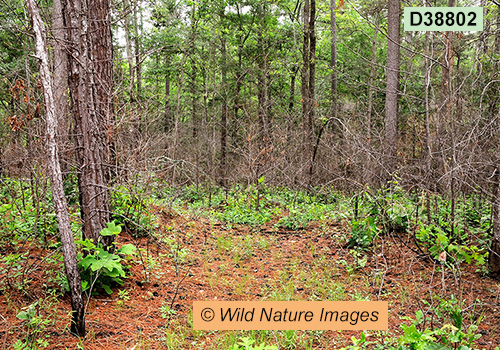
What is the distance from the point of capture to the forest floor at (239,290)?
329cm

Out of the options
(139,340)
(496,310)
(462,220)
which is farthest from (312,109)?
(139,340)

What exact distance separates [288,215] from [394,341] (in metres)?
5.47

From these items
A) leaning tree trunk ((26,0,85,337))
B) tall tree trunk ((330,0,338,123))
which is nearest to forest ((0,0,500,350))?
leaning tree trunk ((26,0,85,337))

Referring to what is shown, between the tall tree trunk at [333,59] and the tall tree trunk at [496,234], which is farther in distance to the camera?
the tall tree trunk at [333,59]

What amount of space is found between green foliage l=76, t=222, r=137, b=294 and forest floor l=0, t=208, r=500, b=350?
173 millimetres

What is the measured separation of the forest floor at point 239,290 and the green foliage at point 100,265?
173 millimetres

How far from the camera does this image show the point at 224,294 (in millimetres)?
4539

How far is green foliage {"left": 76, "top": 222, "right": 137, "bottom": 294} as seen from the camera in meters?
3.64

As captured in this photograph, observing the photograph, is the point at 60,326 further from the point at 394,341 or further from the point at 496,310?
the point at 496,310

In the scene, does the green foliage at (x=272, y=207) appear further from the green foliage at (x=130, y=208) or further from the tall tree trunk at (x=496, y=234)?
the tall tree trunk at (x=496, y=234)

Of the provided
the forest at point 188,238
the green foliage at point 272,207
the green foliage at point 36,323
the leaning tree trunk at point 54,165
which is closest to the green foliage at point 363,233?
the forest at point 188,238

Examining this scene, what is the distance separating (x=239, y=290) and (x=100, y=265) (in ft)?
5.97

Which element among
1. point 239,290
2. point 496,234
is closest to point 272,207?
point 239,290

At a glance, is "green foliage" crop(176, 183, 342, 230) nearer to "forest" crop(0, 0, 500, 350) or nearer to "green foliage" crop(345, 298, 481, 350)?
"forest" crop(0, 0, 500, 350)
